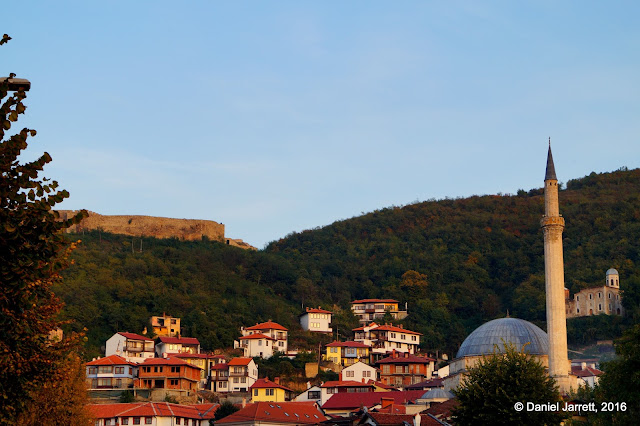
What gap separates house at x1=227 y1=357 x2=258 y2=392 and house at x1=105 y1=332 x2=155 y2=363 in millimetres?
6585

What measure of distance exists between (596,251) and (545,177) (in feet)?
175

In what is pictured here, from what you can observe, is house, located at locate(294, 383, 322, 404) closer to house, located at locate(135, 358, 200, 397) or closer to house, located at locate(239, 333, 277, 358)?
house, located at locate(135, 358, 200, 397)

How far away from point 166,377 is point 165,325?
1533 cm

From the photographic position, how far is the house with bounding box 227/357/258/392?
67812 mm

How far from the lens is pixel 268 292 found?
95250mm

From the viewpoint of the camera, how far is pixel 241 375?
224ft

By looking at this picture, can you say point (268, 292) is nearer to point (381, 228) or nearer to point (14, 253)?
point (381, 228)

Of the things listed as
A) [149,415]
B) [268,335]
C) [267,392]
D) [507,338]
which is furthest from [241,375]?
[507,338]

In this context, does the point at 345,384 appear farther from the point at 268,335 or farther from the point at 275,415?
the point at 268,335

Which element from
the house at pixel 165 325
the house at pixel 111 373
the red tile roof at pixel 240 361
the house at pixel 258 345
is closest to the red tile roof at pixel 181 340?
the house at pixel 165 325

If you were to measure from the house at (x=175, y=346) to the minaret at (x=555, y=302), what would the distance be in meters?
34.5

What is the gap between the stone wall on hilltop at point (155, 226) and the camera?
111188 millimetres

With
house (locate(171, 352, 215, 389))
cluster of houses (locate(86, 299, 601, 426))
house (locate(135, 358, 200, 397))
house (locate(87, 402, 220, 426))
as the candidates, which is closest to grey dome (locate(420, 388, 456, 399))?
cluster of houses (locate(86, 299, 601, 426))

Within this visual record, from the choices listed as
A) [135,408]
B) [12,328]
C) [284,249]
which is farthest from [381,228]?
[12,328]
